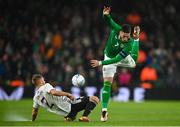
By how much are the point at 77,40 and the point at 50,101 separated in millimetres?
12673

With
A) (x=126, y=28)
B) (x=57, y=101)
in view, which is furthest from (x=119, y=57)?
(x=57, y=101)

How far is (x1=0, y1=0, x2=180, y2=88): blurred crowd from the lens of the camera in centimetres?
2545

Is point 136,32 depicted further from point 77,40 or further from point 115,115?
point 77,40

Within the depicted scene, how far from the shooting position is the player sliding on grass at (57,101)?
46.3ft

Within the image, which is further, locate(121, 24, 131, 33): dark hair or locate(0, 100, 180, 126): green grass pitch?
locate(0, 100, 180, 126): green grass pitch

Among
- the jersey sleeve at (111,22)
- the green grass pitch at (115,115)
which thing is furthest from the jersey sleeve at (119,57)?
the green grass pitch at (115,115)

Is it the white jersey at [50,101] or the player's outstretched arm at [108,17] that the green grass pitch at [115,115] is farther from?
the player's outstretched arm at [108,17]

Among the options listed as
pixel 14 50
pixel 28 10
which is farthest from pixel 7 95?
pixel 28 10

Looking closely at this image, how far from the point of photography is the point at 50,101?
1421cm

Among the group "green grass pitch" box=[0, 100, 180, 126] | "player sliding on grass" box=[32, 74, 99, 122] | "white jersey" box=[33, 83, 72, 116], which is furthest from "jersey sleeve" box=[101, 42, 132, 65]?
"green grass pitch" box=[0, 100, 180, 126]

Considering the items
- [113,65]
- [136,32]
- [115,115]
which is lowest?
[115,115]

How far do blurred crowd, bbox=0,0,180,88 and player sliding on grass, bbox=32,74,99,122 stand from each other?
1063 cm

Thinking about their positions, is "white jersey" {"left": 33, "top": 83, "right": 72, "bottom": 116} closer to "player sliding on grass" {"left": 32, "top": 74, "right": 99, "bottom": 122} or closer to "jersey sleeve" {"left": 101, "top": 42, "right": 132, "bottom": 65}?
"player sliding on grass" {"left": 32, "top": 74, "right": 99, "bottom": 122}

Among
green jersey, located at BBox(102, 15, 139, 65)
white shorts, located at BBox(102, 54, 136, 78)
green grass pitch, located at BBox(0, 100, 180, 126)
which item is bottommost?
green grass pitch, located at BBox(0, 100, 180, 126)
